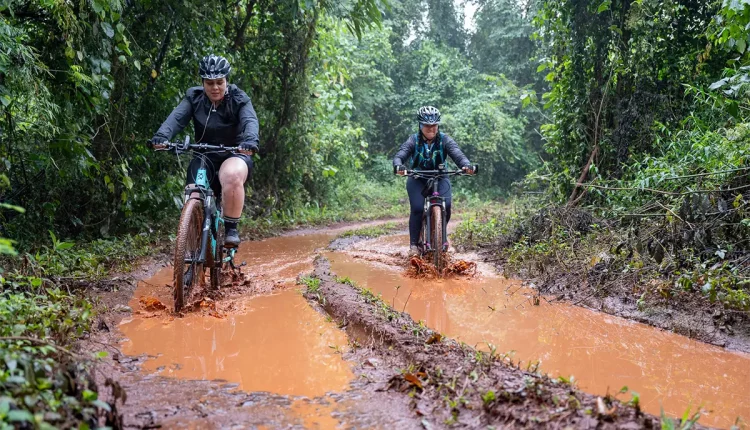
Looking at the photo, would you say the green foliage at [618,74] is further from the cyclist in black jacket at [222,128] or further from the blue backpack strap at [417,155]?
the cyclist in black jacket at [222,128]

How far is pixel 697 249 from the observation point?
16.9ft

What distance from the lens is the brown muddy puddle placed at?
3.24 m

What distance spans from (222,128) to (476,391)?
3.76 m

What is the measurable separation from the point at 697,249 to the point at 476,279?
232cm

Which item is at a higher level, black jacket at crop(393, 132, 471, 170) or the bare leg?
black jacket at crop(393, 132, 471, 170)

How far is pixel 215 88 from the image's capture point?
5211 millimetres

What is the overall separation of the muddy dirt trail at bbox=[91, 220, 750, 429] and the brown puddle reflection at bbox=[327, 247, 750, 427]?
0.01 metres

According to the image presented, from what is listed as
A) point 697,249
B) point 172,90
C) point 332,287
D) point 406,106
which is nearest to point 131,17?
point 172,90

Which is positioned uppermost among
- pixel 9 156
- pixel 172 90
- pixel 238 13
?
pixel 238 13

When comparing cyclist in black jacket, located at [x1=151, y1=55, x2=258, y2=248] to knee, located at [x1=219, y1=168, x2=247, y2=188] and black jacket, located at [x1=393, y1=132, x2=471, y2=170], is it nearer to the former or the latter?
knee, located at [x1=219, y1=168, x2=247, y2=188]

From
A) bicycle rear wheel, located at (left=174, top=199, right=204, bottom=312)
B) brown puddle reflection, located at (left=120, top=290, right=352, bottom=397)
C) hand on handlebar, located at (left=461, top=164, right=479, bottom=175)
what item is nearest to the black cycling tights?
hand on handlebar, located at (left=461, top=164, right=479, bottom=175)

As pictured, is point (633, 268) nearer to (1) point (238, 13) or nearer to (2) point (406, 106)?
(1) point (238, 13)

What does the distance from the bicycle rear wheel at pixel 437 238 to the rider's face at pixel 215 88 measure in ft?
9.61

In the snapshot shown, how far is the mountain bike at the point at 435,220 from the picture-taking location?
6773mm
